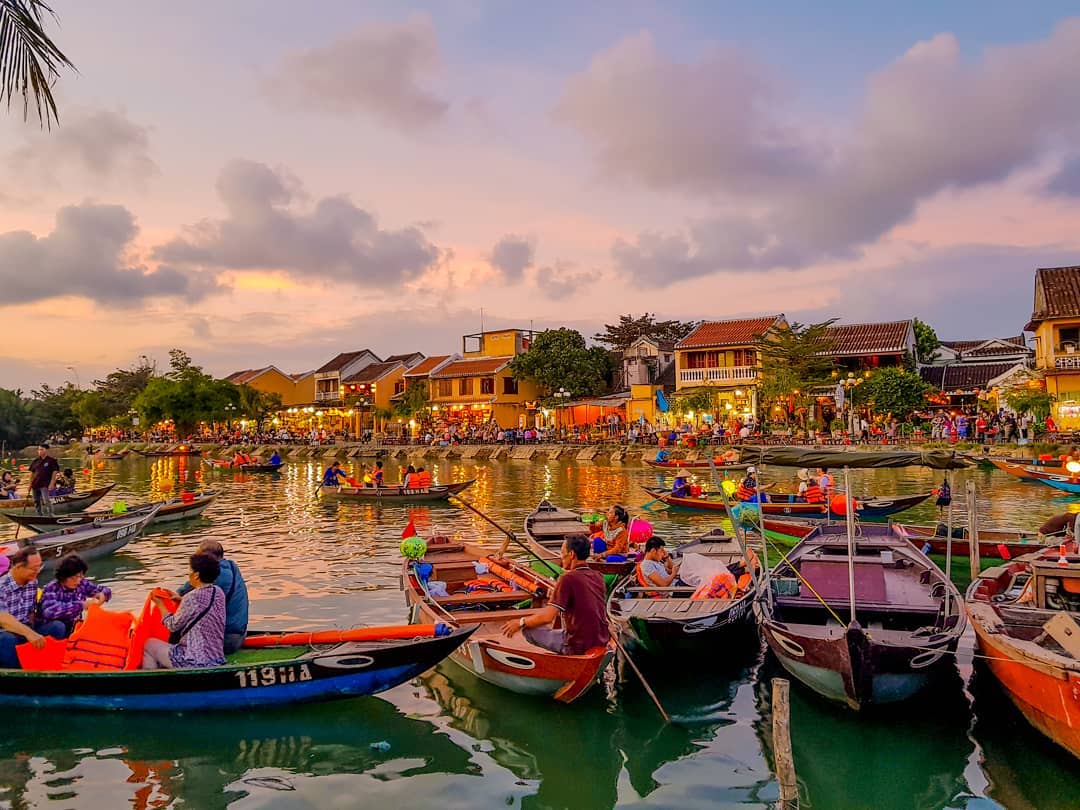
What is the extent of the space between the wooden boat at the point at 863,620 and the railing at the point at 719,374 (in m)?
31.9

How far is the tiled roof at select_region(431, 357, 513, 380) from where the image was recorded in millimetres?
52406

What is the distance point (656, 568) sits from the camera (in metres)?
9.37

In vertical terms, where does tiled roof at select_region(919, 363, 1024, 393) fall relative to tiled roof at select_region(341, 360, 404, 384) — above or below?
below

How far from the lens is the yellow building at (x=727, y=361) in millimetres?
41719

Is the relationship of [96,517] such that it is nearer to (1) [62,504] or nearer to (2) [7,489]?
(1) [62,504]

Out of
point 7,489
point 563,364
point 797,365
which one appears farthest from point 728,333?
point 7,489

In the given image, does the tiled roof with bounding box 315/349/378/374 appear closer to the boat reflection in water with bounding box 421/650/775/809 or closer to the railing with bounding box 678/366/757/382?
the railing with bounding box 678/366/757/382

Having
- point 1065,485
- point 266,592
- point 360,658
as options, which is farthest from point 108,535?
point 1065,485

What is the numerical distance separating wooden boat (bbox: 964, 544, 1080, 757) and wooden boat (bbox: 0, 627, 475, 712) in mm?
4384

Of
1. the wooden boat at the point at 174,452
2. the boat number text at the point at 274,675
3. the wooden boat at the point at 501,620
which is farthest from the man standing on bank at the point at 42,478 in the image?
the wooden boat at the point at 174,452

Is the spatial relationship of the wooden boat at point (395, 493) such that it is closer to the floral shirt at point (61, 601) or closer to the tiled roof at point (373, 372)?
the floral shirt at point (61, 601)

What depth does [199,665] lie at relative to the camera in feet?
22.3

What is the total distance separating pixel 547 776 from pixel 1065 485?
21303 millimetres

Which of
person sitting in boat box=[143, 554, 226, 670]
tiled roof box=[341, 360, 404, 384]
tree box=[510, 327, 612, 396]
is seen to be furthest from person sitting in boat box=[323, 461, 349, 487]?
tiled roof box=[341, 360, 404, 384]
